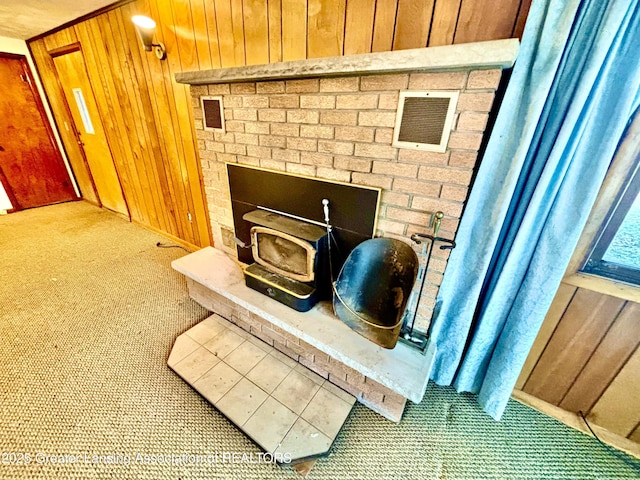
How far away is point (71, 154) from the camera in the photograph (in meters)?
3.80

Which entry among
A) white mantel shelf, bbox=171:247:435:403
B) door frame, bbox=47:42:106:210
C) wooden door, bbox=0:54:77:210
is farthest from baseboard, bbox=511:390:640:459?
wooden door, bbox=0:54:77:210

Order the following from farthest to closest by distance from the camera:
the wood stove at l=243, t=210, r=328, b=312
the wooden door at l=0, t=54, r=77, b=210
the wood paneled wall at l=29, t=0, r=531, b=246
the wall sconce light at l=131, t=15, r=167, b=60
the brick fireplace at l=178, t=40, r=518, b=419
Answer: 1. the wooden door at l=0, t=54, r=77, b=210
2. the wall sconce light at l=131, t=15, r=167, b=60
3. the wood stove at l=243, t=210, r=328, b=312
4. the wood paneled wall at l=29, t=0, r=531, b=246
5. the brick fireplace at l=178, t=40, r=518, b=419

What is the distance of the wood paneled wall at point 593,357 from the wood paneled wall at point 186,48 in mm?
1190

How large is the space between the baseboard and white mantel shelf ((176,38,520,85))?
1653 millimetres

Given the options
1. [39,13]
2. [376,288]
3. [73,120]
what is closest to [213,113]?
[376,288]

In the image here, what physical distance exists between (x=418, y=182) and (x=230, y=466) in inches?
58.9

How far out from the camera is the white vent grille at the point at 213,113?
1.62 meters

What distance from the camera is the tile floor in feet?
3.93

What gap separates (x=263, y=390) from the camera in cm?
140

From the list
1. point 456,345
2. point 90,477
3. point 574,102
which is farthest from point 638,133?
point 90,477

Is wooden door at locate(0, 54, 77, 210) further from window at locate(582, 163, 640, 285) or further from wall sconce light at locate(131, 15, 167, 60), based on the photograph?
window at locate(582, 163, 640, 285)

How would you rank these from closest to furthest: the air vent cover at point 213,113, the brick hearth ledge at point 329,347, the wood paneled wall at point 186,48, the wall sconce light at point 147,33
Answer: the wood paneled wall at point 186,48 → the brick hearth ledge at point 329,347 → the air vent cover at point 213,113 → the wall sconce light at point 147,33

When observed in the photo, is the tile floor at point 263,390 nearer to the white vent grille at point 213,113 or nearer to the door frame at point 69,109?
the white vent grille at point 213,113

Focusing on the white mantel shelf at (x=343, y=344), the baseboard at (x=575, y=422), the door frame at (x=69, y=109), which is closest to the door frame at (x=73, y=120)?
the door frame at (x=69, y=109)
